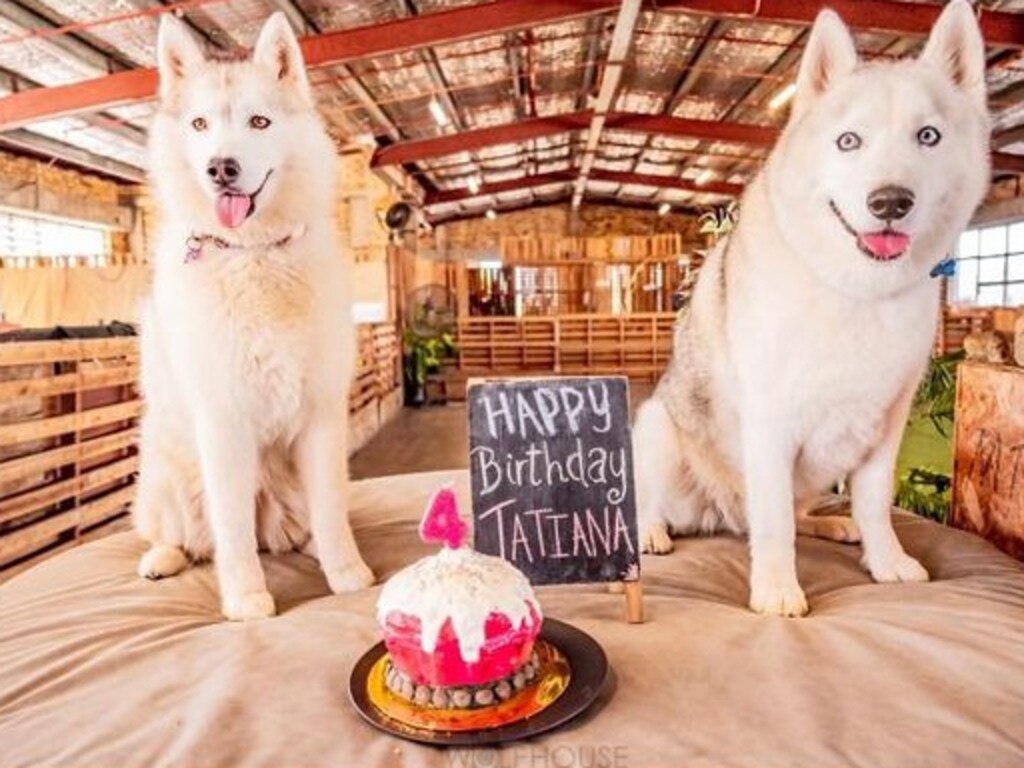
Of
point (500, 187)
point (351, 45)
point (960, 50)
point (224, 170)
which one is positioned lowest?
point (224, 170)

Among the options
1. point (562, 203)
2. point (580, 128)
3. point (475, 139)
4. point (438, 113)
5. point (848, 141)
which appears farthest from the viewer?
point (562, 203)

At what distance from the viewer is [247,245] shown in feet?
6.22

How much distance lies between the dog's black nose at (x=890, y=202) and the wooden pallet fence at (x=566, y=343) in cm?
1264

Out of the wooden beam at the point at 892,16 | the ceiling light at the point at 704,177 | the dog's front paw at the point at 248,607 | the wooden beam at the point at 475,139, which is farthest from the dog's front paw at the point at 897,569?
the ceiling light at the point at 704,177

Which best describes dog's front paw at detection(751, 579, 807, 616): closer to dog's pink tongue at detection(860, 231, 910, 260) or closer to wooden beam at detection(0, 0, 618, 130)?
dog's pink tongue at detection(860, 231, 910, 260)

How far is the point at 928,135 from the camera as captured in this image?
5.59 ft

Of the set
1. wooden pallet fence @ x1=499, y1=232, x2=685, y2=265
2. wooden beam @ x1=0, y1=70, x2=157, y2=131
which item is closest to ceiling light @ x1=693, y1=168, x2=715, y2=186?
wooden pallet fence @ x1=499, y1=232, x2=685, y2=265

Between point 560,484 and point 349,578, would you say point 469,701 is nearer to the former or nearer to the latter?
point 560,484

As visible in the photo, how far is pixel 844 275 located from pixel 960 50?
1.98ft

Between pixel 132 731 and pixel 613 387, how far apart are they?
3.72 ft

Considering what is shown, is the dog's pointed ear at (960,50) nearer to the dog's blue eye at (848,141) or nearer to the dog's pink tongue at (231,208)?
the dog's blue eye at (848,141)

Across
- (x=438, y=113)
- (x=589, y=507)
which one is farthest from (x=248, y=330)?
(x=438, y=113)

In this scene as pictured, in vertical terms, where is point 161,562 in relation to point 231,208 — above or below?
below

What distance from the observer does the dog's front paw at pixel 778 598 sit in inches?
71.1
